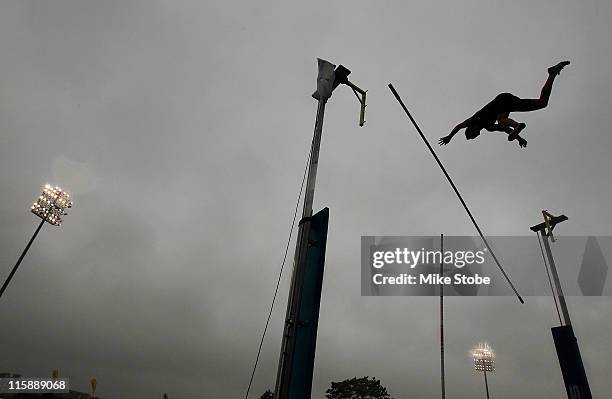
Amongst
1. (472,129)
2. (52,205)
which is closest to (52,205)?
(52,205)

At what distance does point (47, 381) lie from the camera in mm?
38844

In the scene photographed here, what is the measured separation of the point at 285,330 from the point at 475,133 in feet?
16.4

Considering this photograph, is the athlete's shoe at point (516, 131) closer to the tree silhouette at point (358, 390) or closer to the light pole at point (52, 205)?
the light pole at point (52, 205)

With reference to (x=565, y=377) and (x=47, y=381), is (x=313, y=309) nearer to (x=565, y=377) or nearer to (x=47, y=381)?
(x=565, y=377)

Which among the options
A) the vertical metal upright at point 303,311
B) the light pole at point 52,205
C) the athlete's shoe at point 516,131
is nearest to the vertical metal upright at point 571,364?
the athlete's shoe at point 516,131

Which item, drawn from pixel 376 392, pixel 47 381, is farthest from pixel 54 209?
pixel 376 392

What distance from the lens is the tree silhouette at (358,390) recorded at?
7094cm

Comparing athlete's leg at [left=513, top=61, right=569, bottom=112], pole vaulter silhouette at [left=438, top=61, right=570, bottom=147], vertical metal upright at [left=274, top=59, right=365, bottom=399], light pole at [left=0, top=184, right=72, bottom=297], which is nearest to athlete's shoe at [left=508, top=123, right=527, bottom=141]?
pole vaulter silhouette at [left=438, top=61, right=570, bottom=147]

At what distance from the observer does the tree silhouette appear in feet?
233

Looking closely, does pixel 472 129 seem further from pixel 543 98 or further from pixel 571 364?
pixel 571 364

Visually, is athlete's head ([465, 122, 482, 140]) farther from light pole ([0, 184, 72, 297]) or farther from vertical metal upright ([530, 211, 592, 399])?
light pole ([0, 184, 72, 297])

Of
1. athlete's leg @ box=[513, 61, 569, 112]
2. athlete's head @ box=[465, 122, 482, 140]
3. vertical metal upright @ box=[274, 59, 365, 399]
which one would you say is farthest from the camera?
athlete's head @ box=[465, 122, 482, 140]

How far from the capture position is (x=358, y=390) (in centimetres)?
7125

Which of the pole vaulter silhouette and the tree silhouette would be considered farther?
the tree silhouette
